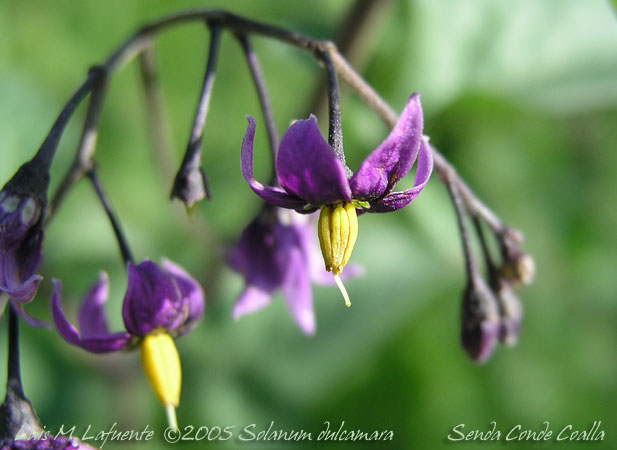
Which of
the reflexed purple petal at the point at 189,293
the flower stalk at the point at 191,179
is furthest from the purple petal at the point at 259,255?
the flower stalk at the point at 191,179

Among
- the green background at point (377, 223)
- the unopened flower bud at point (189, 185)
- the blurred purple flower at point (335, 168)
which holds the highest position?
the blurred purple flower at point (335, 168)

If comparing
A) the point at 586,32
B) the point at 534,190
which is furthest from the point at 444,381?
the point at 586,32

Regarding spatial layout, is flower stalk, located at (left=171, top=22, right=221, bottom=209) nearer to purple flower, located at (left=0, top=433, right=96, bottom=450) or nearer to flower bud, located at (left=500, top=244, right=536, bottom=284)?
purple flower, located at (left=0, top=433, right=96, bottom=450)

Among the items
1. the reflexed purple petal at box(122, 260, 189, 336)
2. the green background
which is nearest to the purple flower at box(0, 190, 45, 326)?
the reflexed purple petal at box(122, 260, 189, 336)

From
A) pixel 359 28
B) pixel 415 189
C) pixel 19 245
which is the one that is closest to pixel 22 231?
pixel 19 245

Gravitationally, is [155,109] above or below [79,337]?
above

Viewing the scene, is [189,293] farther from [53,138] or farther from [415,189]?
[415,189]

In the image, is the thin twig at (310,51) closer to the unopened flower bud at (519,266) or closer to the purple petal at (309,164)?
the unopened flower bud at (519,266)
